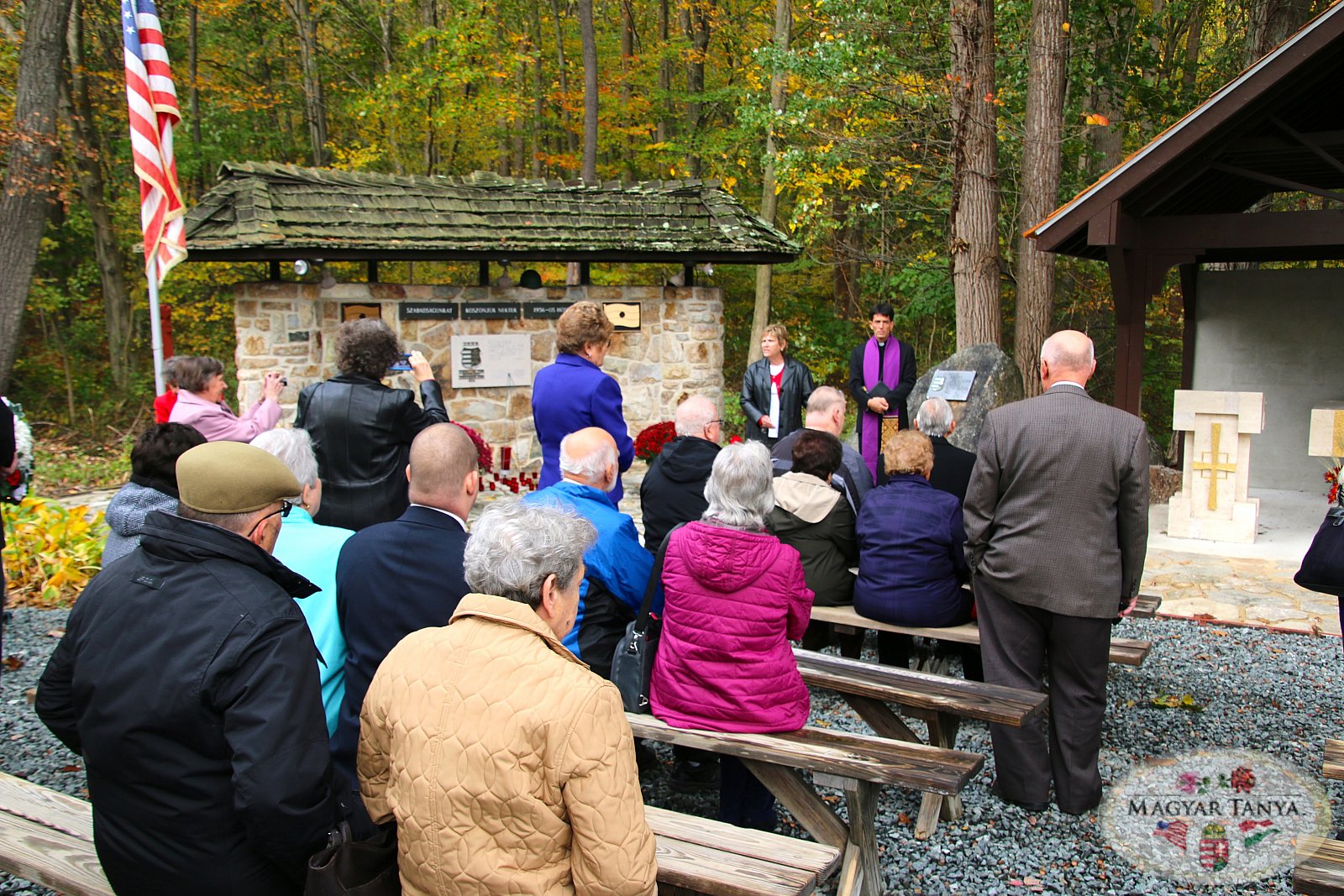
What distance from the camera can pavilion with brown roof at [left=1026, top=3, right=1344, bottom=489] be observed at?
7.05m

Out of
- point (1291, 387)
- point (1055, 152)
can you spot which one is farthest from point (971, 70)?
point (1291, 387)

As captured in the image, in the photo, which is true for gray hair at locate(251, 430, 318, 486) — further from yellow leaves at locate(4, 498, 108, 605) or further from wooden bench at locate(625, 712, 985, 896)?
yellow leaves at locate(4, 498, 108, 605)

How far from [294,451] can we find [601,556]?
43.5 inches

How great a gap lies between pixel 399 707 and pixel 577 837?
0.44 metres

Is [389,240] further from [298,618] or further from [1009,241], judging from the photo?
[1009,241]

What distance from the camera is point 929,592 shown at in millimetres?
4270

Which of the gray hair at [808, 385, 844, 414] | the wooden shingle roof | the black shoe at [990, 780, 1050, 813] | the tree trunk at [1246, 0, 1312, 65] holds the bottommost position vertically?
the black shoe at [990, 780, 1050, 813]

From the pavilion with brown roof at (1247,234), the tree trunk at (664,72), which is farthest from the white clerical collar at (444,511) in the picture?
the tree trunk at (664,72)

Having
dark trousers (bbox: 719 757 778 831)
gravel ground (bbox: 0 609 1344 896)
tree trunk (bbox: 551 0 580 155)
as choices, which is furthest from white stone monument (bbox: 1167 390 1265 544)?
tree trunk (bbox: 551 0 580 155)

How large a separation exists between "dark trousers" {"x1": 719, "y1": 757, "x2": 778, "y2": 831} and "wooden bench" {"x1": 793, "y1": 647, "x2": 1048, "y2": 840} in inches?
17.7

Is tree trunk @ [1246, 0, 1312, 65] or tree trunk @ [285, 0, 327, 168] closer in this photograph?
tree trunk @ [1246, 0, 1312, 65]

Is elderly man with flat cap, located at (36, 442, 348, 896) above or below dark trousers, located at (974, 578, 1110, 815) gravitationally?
above

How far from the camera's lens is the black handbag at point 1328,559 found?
3.59 meters
